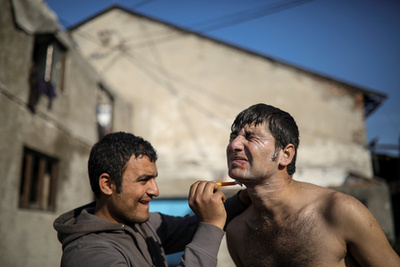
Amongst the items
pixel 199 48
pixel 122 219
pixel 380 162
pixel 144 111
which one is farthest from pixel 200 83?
pixel 122 219

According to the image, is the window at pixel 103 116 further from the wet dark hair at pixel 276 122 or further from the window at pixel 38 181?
the wet dark hair at pixel 276 122

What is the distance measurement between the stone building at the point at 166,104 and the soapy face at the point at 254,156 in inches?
237

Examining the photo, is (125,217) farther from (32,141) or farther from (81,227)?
(32,141)

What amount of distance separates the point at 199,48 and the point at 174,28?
138 centimetres

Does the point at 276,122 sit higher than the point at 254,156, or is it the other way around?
the point at 276,122

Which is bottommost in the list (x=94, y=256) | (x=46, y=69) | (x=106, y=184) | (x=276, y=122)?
(x=94, y=256)

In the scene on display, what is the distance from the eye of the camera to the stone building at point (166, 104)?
7.81m

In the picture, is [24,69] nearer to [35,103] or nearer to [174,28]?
[35,103]

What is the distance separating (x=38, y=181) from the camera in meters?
7.34

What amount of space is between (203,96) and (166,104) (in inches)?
58.7

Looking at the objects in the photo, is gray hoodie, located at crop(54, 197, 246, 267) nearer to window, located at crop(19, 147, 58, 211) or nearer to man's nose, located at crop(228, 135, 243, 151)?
man's nose, located at crop(228, 135, 243, 151)

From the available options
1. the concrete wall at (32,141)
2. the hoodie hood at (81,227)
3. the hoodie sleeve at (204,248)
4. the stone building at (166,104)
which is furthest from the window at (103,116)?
the hoodie sleeve at (204,248)

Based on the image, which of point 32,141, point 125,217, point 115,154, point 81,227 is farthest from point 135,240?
point 32,141

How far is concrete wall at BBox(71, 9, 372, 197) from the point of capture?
1219 centimetres
